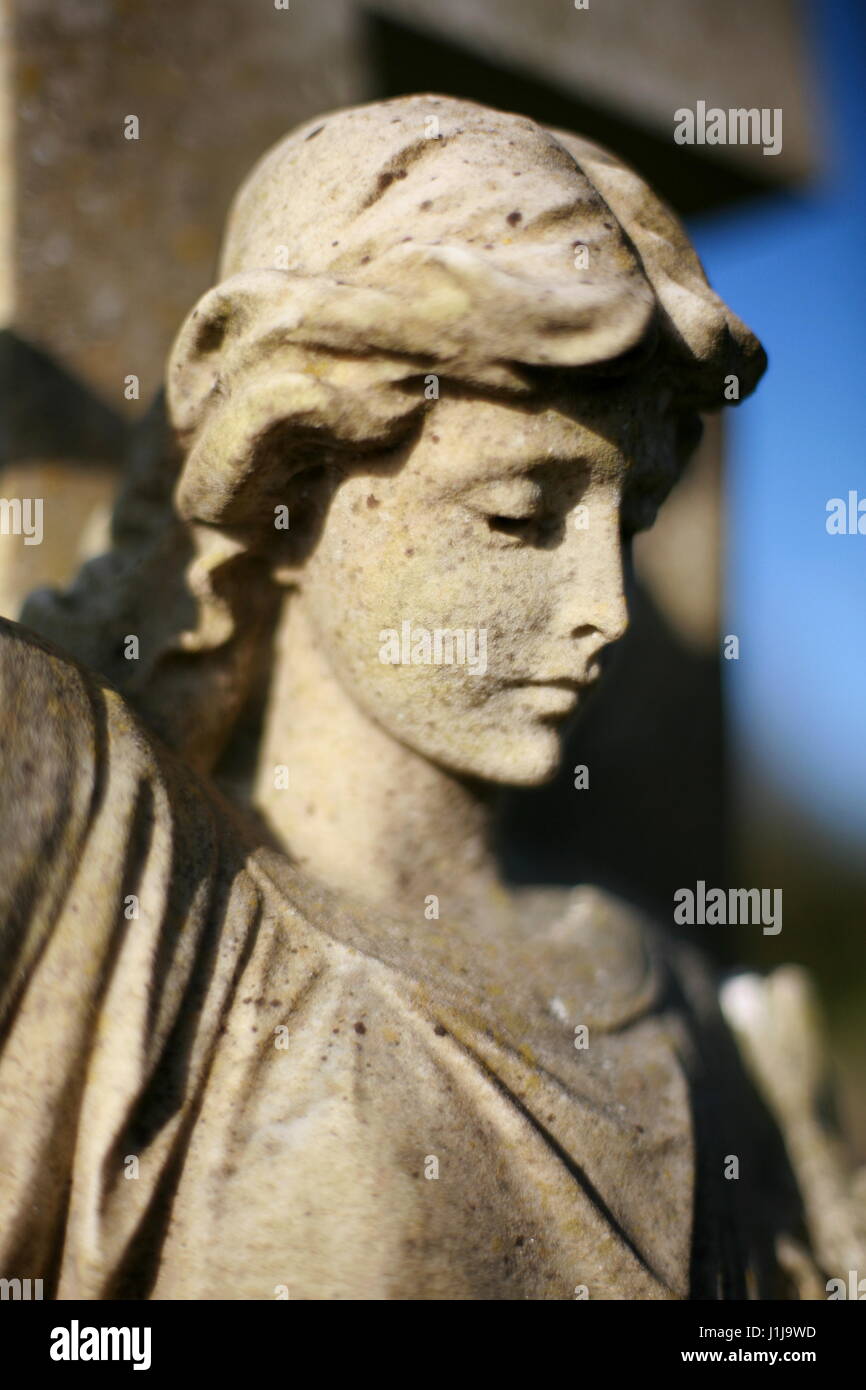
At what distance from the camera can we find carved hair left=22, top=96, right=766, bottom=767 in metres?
1.54

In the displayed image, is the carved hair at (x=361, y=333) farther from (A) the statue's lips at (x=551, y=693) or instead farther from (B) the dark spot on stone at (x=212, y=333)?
(A) the statue's lips at (x=551, y=693)

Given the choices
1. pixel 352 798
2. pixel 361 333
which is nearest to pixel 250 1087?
pixel 352 798

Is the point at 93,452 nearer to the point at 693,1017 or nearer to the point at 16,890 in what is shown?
the point at 16,890

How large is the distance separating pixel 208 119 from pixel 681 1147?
2251mm

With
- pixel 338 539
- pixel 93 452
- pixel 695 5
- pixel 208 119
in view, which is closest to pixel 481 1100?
pixel 338 539

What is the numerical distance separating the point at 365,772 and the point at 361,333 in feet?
2.17

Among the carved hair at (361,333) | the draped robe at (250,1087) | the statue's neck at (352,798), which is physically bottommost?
the draped robe at (250,1087)

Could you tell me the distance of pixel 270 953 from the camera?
5.32ft

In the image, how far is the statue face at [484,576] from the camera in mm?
1650

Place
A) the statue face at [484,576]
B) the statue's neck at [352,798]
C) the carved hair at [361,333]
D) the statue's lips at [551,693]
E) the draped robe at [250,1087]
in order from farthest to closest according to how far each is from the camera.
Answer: the statue's neck at [352,798] → the statue's lips at [551,693] → the statue face at [484,576] → the carved hair at [361,333] → the draped robe at [250,1087]

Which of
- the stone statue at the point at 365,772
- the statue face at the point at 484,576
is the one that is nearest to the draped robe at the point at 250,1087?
the stone statue at the point at 365,772

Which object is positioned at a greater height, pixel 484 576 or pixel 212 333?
pixel 212 333

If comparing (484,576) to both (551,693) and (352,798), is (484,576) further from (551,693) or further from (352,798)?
(352,798)

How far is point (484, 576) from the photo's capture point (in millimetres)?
1694
